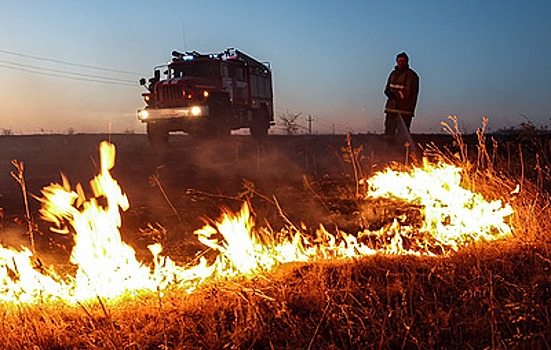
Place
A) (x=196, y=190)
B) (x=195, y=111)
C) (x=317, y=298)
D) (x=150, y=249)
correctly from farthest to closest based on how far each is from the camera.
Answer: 1. (x=195, y=111)
2. (x=196, y=190)
3. (x=150, y=249)
4. (x=317, y=298)

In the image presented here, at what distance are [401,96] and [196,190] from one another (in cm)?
444

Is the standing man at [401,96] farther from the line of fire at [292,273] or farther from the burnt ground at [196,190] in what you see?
the line of fire at [292,273]

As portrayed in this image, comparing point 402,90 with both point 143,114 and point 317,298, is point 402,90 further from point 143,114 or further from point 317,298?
point 143,114

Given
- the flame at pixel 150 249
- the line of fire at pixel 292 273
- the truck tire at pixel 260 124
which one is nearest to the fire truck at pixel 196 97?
the truck tire at pixel 260 124

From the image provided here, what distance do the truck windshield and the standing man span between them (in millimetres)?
8466

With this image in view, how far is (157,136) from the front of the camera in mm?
17266

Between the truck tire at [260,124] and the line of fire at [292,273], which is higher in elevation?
the truck tire at [260,124]

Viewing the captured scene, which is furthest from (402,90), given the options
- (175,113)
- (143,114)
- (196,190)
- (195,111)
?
(143,114)

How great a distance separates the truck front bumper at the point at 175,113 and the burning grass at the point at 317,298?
1169 cm

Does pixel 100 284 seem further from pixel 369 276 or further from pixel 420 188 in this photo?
pixel 420 188

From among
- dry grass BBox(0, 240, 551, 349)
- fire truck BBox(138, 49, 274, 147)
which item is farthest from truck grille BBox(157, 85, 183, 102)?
dry grass BBox(0, 240, 551, 349)

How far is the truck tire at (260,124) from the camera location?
820 inches

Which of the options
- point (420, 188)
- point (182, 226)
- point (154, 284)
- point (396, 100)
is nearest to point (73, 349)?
point (154, 284)

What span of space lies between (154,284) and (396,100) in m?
7.28
